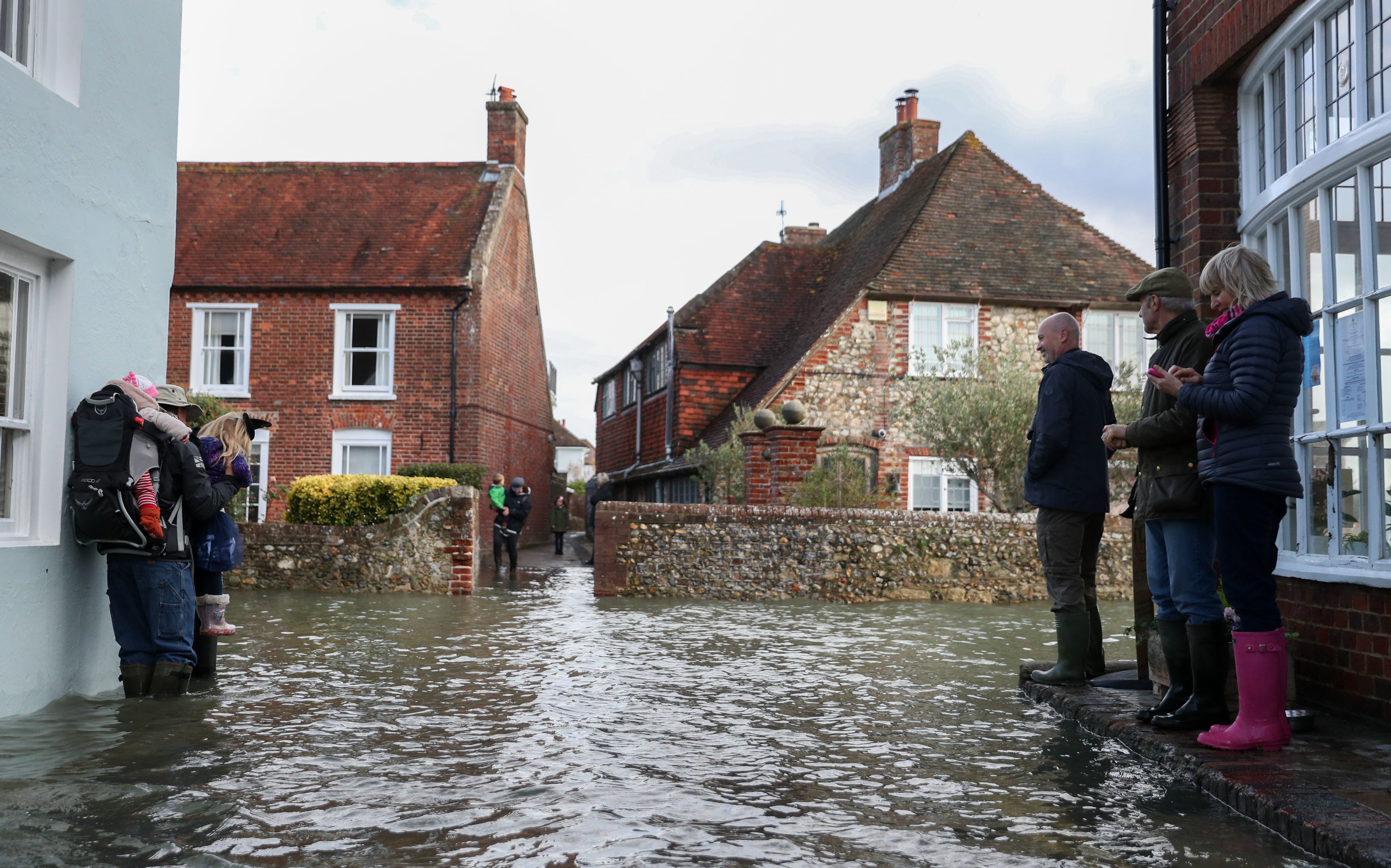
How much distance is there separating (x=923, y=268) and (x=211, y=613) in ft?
58.8

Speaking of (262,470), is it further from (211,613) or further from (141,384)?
(141,384)

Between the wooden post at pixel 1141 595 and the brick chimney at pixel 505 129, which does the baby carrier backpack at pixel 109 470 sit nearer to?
the wooden post at pixel 1141 595

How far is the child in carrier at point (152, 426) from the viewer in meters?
6.02

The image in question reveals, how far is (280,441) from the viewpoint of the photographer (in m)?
24.8

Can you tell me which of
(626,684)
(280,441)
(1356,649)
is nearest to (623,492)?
(280,441)

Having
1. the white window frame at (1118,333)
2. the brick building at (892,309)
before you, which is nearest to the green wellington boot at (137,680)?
the brick building at (892,309)

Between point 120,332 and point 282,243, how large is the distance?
20409 mm

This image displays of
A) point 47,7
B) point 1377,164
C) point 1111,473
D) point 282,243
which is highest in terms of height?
point 282,243

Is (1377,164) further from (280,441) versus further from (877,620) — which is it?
(280,441)

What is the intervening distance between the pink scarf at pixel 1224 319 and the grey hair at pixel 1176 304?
48cm

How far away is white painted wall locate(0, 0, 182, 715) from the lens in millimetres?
5742

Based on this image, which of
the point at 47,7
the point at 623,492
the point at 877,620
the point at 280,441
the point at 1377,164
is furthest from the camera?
the point at 623,492

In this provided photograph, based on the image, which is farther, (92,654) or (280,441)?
(280,441)

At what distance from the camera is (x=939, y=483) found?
72.5 ft
